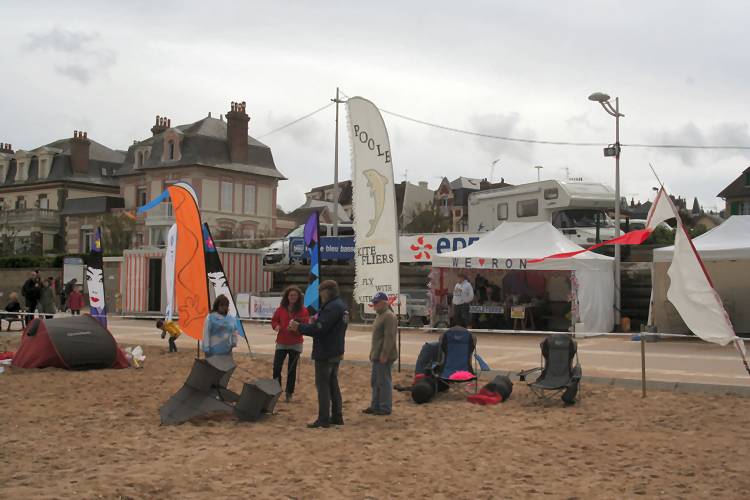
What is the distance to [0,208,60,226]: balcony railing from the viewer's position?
54.7 m

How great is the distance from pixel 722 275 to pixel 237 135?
35612 mm

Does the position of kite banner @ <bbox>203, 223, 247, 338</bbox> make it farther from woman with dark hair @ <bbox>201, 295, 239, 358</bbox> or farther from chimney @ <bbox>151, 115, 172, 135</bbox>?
chimney @ <bbox>151, 115, 172, 135</bbox>

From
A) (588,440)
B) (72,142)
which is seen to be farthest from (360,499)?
(72,142)

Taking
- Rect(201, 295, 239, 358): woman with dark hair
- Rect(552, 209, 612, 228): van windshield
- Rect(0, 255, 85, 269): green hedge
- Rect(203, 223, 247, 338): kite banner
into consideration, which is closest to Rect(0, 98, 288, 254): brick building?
Rect(0, 255, 85, 269): green hedge

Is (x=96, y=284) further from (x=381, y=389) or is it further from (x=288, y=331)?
(x=381, y=389)

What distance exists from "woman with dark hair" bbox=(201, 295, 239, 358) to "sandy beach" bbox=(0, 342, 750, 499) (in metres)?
1.01

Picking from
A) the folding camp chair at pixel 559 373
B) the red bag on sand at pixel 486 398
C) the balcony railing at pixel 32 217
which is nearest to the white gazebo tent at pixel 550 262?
the folding camp chair at pixel 559 373

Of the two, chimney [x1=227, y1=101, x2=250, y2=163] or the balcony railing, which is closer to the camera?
chimney [x1=227, y1=101, x2=250, y2=163]

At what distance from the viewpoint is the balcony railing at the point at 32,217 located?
179 feet

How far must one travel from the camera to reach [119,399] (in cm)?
1010

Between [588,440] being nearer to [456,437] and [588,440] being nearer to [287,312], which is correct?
[456,437]

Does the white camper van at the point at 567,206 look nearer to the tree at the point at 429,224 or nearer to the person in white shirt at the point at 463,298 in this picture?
the person in white shirt at the point at 463,298

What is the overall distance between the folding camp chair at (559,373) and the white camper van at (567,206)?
13477mm

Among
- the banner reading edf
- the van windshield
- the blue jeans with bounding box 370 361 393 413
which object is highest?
the van windshield
